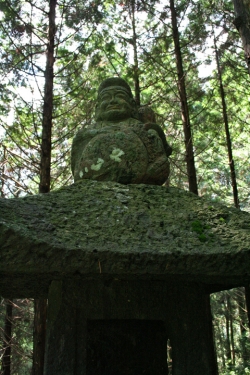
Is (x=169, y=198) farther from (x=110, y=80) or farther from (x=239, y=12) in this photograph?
(x=239, y=12)

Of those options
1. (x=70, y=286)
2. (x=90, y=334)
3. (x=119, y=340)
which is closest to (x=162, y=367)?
(x=119, y=340)

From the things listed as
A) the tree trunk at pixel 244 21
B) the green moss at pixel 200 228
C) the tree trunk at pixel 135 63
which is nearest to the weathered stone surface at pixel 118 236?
the green moss at pixel 200 228

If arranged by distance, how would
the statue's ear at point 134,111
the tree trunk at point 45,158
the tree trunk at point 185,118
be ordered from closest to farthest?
the statue's ear at point 134,111 < the tree trunk at point 45,158 < the tree trunk at point 185,118

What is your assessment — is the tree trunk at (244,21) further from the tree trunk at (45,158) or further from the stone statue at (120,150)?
the tree trunk at (45,158)

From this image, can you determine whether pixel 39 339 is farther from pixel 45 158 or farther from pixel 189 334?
pixel 189 334

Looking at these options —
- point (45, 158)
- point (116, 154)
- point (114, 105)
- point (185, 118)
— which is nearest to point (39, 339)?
point (45, 158)

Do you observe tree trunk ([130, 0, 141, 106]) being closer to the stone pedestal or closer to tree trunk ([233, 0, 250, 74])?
tree trunk ([233, 0, 250, 74])

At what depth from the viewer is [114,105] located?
4328 millimetres

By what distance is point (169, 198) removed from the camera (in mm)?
2902

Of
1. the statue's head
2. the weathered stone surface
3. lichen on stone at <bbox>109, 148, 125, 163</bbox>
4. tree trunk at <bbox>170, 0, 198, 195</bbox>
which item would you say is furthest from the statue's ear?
tree trunk at <bbox>170, 0, 198, 195</bbox>

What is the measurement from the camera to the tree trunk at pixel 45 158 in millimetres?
5666

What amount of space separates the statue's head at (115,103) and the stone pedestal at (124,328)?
7.20 ft

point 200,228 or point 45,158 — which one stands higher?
point 45,158

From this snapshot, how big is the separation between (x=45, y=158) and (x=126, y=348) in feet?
14.7
